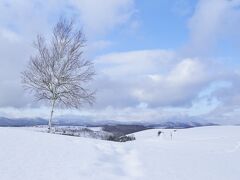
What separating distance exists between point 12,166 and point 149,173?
3816mm

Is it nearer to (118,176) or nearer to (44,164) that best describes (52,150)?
(44,164)

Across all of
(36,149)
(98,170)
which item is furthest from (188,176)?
(36,149)

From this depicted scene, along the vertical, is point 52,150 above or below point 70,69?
below

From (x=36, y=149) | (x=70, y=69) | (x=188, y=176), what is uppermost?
(x=70, y=69)

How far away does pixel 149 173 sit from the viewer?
1025 cm

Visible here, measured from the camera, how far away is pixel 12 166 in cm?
920

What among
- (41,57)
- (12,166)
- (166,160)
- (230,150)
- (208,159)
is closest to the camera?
(12,166)

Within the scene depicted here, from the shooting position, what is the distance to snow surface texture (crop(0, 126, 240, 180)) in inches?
366

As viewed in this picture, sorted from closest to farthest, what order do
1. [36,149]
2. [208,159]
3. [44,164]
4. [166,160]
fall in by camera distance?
[44,164], [36,149], [166,160], [208,159]

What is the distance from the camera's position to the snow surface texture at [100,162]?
9.29m

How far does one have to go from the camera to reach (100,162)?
35.6 feet

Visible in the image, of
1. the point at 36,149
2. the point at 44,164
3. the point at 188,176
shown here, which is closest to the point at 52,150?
the point at 36,149

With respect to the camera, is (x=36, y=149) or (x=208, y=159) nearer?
(x=36, y=149)

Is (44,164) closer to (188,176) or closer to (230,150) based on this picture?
(188,176)
